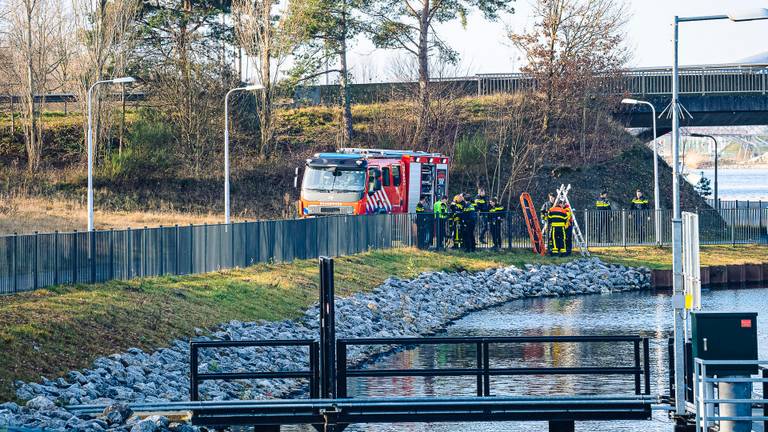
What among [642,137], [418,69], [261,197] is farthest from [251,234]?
[642,137]

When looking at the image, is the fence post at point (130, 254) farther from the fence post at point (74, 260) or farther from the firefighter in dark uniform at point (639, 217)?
the firefighter in dark uniform at point (639, 217)

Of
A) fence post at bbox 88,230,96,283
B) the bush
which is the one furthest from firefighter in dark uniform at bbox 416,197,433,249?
the bush

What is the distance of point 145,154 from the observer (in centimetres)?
6034

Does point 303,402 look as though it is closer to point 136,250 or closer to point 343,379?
point 343,379

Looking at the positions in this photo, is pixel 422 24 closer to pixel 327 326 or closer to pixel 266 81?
pixel 266 81

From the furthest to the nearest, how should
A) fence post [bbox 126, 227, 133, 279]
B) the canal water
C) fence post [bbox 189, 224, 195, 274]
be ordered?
fence post [bbox 189, 224, 195, 274], fence post [bbox 126, 227, 133, 279], the canal water

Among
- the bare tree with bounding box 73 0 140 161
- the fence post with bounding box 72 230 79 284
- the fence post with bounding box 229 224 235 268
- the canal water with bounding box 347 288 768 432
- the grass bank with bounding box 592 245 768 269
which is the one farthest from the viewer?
the bare tree with bounding box 73 0 140 161

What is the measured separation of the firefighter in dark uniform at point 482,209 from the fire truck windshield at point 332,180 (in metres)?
4.28

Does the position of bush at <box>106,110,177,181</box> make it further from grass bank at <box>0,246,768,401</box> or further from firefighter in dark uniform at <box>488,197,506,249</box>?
grass bank at <box>0,246,768,401</box>

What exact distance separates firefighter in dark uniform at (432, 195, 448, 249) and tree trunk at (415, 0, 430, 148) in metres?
20.1

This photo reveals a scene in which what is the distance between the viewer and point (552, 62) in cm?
6425

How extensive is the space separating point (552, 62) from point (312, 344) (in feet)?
166

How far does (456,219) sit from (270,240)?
422 inches

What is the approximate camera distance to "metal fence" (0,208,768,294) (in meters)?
24.6
